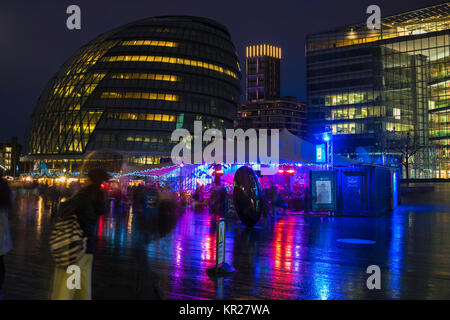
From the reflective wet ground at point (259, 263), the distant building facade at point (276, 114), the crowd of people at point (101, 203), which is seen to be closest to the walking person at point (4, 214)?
the crowd of people at point (101, 203)

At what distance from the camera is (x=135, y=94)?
7625cm

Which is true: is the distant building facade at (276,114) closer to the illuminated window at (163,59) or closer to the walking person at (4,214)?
the illuminated window at (163,59)

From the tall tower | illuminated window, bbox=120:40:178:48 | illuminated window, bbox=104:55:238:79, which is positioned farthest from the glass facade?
the tall tower

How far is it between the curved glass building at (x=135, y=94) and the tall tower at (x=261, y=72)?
348ft

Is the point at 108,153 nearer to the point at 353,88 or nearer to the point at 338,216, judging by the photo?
the point at 353,88

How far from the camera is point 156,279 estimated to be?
7512 mm

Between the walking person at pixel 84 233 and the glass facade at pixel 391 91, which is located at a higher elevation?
the glass facade at pixel 391 91

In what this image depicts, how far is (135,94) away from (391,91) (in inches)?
2004

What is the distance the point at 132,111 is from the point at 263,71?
418ft

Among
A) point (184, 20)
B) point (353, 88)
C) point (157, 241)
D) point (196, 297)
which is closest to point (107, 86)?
point (184, 20)

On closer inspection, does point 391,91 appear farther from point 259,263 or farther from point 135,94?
point 259,263

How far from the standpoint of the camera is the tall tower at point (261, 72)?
7559 inches

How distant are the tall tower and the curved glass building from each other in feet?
348

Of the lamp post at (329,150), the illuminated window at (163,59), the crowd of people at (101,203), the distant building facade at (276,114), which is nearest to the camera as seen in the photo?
the crowd of people at (101,203)
